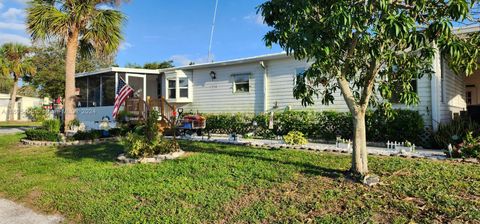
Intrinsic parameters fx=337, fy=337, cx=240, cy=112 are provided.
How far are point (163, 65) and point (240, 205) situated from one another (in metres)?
34.2

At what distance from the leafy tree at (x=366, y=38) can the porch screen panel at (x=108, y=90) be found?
14.1 m

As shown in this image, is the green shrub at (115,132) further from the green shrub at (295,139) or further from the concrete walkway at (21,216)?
the concrete walkway at (21,216)

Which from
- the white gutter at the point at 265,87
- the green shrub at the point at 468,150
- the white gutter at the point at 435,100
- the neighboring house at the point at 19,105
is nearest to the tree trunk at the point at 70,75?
the white gutter at the point at 265,87

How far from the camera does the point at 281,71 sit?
43.0 ft

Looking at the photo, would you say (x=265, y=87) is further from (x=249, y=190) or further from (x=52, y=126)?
(x=249, y=190)

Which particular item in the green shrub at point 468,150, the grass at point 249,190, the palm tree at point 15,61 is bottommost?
the grass at point 249,190

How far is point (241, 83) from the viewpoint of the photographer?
1449 cm

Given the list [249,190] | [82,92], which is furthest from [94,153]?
[82,92]

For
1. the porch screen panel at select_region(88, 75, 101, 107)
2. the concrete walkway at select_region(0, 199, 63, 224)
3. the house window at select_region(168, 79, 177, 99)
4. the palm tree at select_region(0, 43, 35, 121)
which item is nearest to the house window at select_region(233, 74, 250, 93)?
the house window at select_region(168, 79, 177, 99)

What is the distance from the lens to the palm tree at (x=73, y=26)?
1217 centimetres

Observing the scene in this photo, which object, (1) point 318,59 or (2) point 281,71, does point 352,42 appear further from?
(2) point 281,71

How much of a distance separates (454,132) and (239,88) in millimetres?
8330

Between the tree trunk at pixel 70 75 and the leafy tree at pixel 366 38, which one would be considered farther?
the tree trunk at pixel 70 75

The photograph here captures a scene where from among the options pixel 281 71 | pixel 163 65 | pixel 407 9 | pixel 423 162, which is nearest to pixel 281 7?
pixel 407 9
